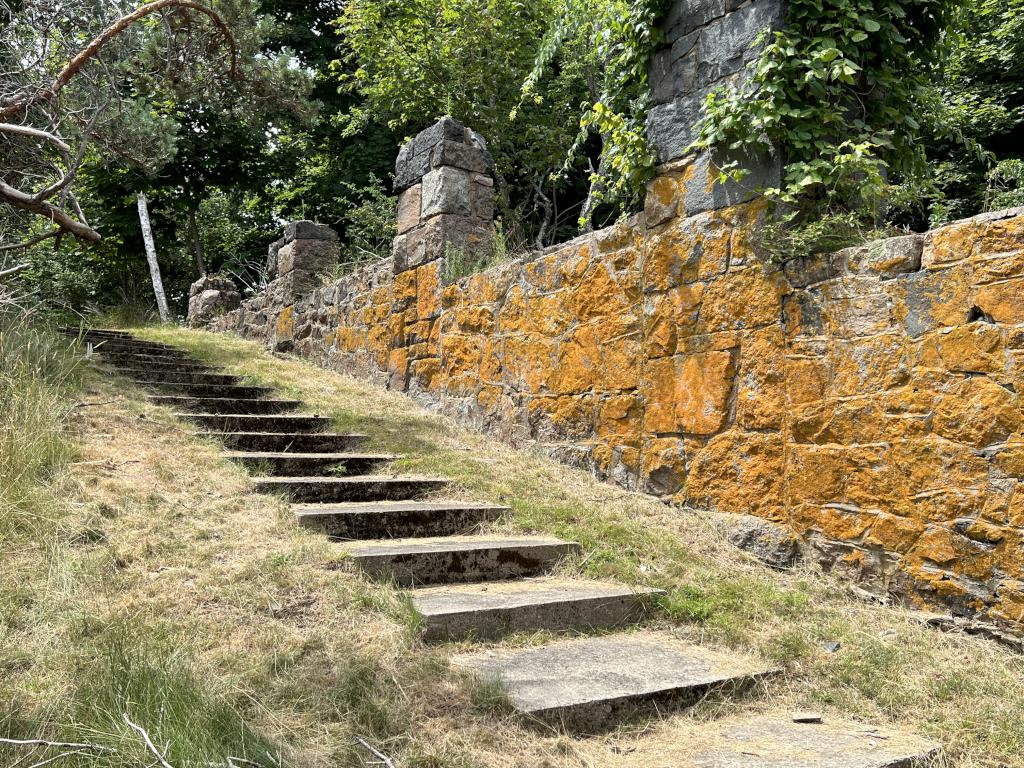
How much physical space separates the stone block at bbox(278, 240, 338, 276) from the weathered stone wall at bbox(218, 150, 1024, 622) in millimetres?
4454

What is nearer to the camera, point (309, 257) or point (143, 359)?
point (143, 359)

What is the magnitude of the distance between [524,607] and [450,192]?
4781 millimetres

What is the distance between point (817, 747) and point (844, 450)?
1.55 meters

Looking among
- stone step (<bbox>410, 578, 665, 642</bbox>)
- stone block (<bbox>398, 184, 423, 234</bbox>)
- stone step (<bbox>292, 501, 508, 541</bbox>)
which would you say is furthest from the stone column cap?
stone step (<bbox>410, 578, 665, 642</bbox>)

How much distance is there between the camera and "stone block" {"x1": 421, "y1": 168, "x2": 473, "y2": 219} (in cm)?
725

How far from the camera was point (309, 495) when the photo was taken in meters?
4.51

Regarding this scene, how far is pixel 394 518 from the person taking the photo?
4.21 m

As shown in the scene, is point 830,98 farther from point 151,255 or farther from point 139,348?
point 151,255

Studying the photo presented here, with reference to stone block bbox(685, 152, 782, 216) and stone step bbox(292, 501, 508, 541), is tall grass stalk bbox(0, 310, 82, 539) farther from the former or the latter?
stone block bbox(685, 152, 782, 216)

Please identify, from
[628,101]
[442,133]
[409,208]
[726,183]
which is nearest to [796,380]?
[726,183]

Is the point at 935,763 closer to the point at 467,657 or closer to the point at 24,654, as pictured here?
the point at 467,657

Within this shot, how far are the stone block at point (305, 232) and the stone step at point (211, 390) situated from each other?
11.7ft

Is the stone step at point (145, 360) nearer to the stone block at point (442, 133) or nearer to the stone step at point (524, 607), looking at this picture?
the stone block at point (442, 133)

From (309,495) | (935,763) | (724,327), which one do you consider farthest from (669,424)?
→ (935,763)
